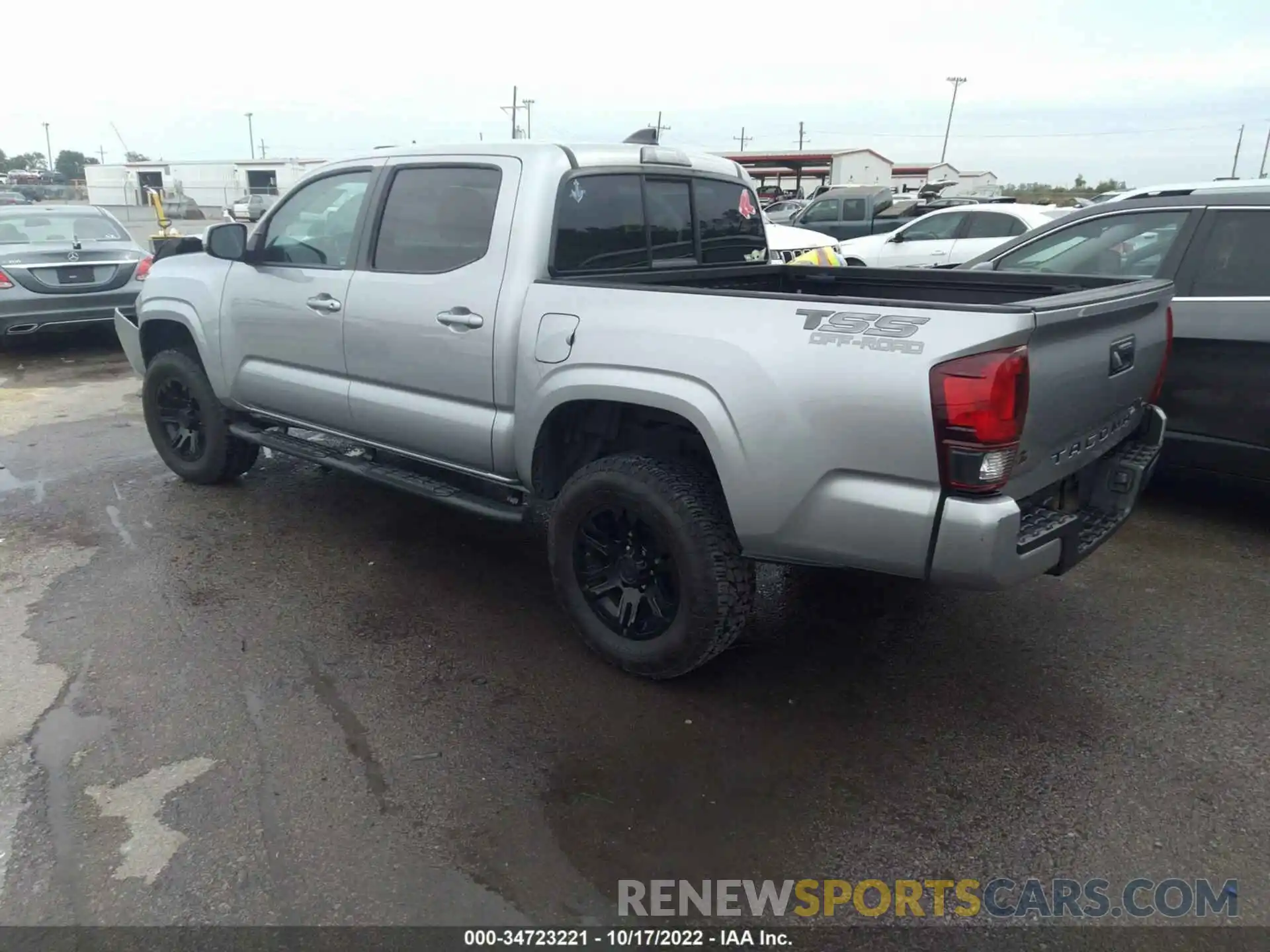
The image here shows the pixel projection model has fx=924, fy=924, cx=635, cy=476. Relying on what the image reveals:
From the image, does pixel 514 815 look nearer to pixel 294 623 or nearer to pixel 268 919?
pixel 268 919

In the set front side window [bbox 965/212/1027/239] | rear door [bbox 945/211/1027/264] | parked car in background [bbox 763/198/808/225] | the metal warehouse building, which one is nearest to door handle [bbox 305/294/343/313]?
rear door [bbox 945/211/1027/264]

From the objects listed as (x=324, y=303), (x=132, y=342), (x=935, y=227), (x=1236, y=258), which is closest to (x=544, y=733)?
(x=324, y=303)

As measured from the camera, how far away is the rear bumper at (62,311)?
9.21m

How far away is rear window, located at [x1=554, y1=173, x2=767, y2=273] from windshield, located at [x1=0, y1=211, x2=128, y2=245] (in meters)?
8.48

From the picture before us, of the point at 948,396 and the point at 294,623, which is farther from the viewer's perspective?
the point at 294,623

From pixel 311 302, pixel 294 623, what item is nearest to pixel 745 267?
pixel 311 302

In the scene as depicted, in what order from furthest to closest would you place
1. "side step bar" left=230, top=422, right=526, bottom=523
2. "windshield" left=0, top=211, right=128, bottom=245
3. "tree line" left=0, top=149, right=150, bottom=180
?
"tree line" left=0, top=149, right=150, bottom=180 → "windshield" left=0, top=211, right=128, bottom=245 → "side step bar" left=230, top=422, right=526, bottom=523

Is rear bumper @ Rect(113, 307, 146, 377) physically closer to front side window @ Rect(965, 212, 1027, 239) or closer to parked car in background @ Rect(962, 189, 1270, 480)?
parked car in background @ Rect(962, 189, 1270, 480)

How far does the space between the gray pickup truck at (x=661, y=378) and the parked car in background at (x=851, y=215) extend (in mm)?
14229

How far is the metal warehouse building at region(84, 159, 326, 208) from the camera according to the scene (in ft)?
158

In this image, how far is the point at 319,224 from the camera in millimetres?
4617

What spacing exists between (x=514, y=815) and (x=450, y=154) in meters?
2.77

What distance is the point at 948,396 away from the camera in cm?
259

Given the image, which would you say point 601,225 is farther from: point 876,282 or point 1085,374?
point 1085,374
